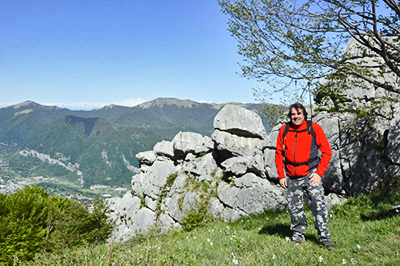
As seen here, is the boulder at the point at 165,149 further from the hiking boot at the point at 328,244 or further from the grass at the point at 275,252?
the hiking boot at the point at 328,244

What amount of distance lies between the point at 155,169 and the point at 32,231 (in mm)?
17217

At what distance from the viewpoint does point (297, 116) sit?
6.54 metres

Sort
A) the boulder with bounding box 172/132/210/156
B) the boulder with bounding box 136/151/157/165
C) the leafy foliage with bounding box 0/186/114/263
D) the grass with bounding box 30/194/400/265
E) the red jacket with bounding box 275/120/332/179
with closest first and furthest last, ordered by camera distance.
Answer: the grass with bounding box 30/194/400/265 → the red jacket with bounding box 275/120/332/179 → the leafy foliage with bounding box 0/186/114/263 → the boulder with bounding box 172/132/210/156 → the boulder with bounding box 136/151/157/165

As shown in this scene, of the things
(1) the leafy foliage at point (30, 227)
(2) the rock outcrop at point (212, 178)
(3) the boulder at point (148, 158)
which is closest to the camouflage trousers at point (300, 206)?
(2) the rock outcrop at point (212, 178)

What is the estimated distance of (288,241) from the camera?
694cm

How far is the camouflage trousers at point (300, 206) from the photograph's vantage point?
21.5 feet

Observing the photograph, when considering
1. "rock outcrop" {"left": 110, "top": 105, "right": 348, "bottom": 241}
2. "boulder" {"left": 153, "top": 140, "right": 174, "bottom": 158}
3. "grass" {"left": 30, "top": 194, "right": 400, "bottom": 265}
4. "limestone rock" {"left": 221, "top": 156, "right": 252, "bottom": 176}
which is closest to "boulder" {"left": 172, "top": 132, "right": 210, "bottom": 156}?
"rock outcrop" {"left": 110, "top": 105, "right": 348, "bottom": 241}

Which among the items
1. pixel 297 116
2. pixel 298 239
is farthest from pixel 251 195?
pixel 297 116

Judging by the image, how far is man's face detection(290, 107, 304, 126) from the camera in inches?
257

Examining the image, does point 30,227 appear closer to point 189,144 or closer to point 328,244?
point 189,144

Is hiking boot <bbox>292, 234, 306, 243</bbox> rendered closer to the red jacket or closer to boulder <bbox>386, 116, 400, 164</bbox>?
the red jacket

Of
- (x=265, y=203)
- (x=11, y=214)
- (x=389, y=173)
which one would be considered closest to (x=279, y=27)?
(x=389, y=173)

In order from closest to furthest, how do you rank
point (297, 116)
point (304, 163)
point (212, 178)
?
point (297, 116) → point (304, 163) → point (212, 178)

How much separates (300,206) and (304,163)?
1254mm
